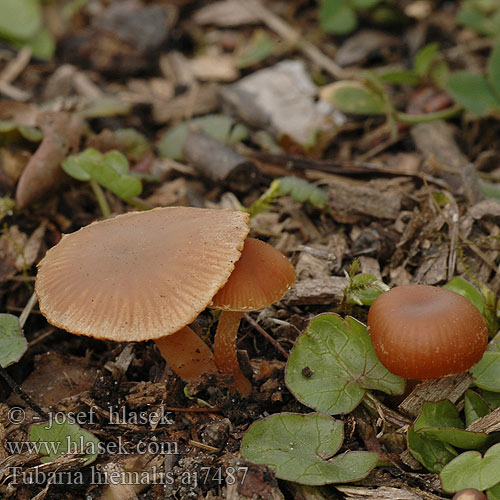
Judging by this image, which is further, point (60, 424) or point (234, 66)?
point (234, 66)

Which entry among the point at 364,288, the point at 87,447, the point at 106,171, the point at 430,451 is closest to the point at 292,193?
the point at 364,288

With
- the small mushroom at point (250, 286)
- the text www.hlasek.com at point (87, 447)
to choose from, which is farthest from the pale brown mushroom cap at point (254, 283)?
the text www.hlasek.com at point (87, 447)

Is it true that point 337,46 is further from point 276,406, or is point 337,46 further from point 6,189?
point 276,406

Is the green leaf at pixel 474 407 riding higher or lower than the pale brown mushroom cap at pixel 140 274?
lower

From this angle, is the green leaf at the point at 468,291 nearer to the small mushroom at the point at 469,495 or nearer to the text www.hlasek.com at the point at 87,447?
the small mushroom at the point at 469,495

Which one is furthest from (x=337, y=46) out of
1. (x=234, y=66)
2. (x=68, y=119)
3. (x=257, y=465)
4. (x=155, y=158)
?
(x=257, y=465)
